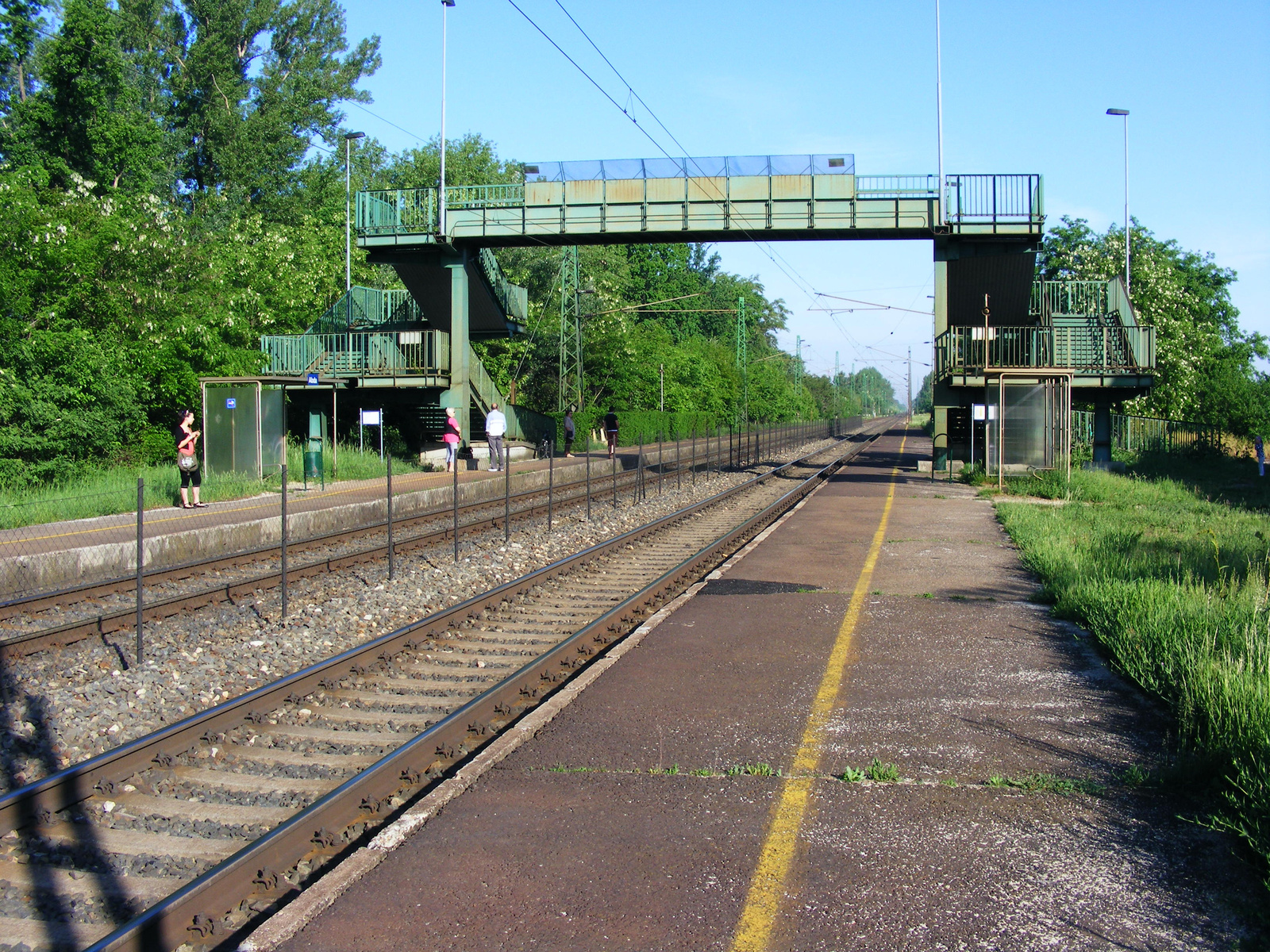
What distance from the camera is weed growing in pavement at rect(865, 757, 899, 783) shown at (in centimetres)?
569

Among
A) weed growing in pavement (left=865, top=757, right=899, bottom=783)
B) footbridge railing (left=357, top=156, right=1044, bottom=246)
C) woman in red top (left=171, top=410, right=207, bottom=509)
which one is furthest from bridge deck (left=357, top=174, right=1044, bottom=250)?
weed growing in pavement (left=865, top=757, right=899, bottom=783)

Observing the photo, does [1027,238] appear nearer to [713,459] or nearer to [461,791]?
[713,459]

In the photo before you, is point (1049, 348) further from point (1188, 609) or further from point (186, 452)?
point (1188, 609)

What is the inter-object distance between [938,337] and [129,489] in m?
21.6

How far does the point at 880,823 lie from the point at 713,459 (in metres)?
36.2

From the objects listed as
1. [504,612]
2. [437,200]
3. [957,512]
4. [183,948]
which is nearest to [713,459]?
[437,200]

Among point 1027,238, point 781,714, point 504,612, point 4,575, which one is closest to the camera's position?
point 781,714

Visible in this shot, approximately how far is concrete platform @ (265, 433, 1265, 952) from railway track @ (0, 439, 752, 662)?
5.10 metres

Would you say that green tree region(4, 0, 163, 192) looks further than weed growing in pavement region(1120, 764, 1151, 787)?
Yes

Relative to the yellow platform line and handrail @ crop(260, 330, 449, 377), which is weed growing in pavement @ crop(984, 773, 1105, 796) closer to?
the yellow platform line

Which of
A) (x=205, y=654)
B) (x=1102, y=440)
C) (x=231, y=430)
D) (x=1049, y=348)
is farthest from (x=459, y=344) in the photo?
(x=205, y=654)

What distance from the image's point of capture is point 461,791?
561 centimetres

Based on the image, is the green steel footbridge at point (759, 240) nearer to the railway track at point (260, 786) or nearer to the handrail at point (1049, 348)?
the handrail at point (1049, 348)

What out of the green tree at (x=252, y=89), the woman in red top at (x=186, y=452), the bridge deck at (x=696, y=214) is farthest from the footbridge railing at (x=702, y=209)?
the green tree at (x=252, y=89)
